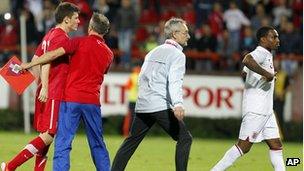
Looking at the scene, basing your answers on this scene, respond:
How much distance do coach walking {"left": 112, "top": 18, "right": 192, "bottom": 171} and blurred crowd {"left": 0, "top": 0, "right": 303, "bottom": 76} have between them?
13.4 metres

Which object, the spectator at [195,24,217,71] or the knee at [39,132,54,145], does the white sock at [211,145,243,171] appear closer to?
the knee at [39,132,54,145]

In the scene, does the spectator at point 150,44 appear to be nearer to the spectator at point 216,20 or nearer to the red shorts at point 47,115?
the spectator at point 216,20

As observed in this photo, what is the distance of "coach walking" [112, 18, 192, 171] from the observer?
1254cm

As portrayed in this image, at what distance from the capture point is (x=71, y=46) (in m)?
12.3

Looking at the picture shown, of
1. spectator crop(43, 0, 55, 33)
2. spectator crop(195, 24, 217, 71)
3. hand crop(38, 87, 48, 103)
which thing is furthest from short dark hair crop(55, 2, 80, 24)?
spectator crop(43, 0, 55, 33)

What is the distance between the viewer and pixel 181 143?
1255cm

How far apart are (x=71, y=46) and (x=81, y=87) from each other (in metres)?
0.53

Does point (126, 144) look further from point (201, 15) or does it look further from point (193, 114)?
point (201, 15)

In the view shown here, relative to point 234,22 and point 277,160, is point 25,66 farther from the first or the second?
point 234,22

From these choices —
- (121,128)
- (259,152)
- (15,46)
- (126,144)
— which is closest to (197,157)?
(259,152)

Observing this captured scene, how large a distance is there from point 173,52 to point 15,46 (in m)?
14.7

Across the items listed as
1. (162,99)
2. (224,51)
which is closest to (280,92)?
(224,51)

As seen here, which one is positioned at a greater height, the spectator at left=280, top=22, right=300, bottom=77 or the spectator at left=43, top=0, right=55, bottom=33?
the spectator at left=43, top=0, right=55, bottom=33

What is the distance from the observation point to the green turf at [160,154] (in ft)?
52.7
